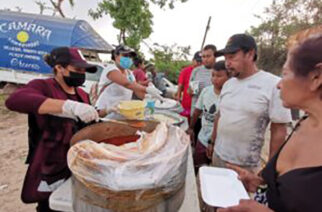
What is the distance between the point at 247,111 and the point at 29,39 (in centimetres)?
915

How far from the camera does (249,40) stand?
1970 millimetres

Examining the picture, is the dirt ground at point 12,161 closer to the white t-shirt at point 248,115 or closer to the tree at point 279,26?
the white t-shirt at point 248,115

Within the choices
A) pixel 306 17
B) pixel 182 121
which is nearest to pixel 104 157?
pixel 182 121

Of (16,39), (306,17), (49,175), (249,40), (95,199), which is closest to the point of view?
(95,199)

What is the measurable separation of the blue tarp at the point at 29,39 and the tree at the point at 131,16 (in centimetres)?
164

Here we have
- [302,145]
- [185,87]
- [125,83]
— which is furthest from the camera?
[185,87]

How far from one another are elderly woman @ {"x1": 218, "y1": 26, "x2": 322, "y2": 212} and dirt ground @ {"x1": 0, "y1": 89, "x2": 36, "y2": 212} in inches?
109

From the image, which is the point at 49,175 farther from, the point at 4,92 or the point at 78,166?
the point at 4,92

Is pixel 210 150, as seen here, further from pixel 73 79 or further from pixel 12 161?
pixel 12 161

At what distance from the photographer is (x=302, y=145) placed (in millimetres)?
994

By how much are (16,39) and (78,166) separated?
9.62 meters

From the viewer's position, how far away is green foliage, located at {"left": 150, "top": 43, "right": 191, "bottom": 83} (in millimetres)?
12609

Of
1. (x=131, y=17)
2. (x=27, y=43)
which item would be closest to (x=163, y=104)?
(x=131, y=17)

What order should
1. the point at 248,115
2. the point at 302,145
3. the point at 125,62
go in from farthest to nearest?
the point at 125,62 < the point at 248,115 < the point at 302,145
